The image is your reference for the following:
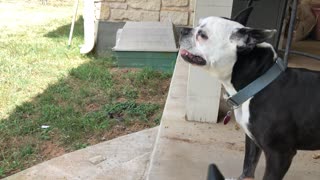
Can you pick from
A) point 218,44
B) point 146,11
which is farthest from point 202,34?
point 146,11

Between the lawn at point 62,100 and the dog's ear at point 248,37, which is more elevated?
the dog's ear at point 248,37

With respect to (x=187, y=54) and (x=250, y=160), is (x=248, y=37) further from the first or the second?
(x=250, y=160)

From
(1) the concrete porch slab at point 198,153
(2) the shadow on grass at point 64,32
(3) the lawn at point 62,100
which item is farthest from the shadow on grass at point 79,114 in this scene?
(2) the shadow on grass at point 64,32

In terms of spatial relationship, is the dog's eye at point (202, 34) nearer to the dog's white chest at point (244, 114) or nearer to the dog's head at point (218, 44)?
the dog's head at point (218, 44)

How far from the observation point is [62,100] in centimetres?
452

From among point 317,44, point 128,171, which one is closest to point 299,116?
point 128,171

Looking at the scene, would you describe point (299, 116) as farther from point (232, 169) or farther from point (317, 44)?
point (317, 44)

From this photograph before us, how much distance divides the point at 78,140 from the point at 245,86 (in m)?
1.99

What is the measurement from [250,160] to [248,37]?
79cm

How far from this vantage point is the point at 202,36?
211 cm

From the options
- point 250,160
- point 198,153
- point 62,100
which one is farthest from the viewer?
point 62,100

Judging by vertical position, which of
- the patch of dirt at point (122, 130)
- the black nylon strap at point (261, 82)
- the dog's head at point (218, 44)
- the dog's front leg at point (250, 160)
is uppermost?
the dog's head at point (218, 44)

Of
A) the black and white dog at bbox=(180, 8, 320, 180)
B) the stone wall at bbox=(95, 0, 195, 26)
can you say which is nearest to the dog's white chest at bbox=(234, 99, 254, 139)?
the black and white dog at bbox=(180, 8, 320, 180)

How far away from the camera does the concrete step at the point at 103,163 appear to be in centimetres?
299
